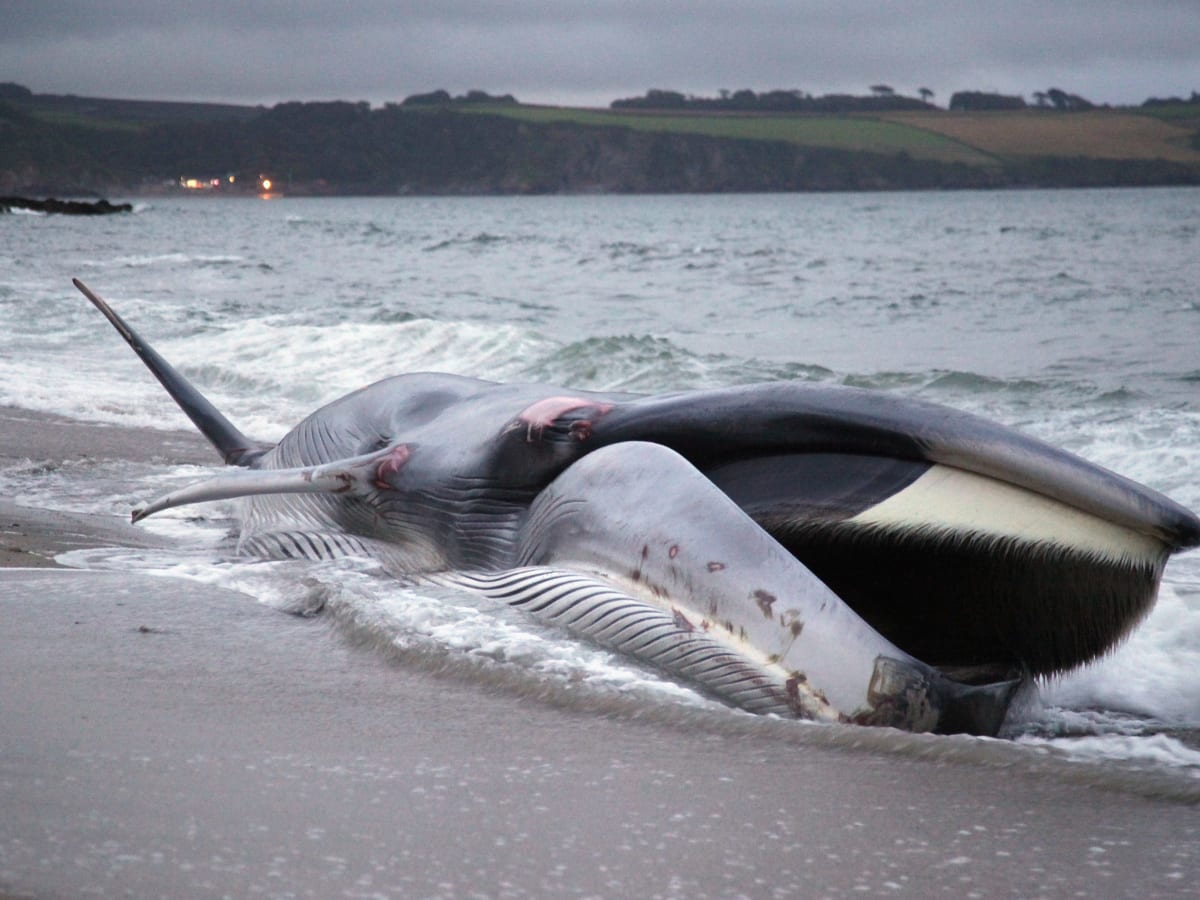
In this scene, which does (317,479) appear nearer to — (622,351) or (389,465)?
(389,465)

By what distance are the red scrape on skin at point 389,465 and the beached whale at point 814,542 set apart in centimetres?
26

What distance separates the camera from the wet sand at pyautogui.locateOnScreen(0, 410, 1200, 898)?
2309mm

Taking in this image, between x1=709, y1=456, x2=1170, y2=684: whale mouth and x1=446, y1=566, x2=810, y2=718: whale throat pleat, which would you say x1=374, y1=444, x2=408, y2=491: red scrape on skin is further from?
x1=709, y1=456, x2=1170, y2=684: whale mouth

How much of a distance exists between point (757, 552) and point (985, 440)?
0.55 metres

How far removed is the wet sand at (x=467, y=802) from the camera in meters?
2.31

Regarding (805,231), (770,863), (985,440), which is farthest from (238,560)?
(805,231)

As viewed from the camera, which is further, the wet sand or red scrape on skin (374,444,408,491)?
red scrape on skin (374,444,408,491)

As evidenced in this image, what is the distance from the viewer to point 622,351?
1398cm

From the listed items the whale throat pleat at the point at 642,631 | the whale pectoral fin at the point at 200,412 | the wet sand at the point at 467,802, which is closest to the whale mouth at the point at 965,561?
the whale throat pleat at the point at 642,631

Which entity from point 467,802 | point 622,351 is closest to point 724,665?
point 467,802

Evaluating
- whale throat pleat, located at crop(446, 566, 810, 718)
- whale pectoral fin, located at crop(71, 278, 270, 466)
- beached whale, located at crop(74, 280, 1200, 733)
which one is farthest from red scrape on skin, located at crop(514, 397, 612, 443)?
whale pectoral fin, located at crop(71, 278, 270, 466)

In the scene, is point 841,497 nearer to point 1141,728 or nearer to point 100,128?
point 1141,728

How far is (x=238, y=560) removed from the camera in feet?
16.5

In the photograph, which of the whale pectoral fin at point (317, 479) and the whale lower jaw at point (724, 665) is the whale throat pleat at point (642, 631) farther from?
the whale pectoral fin at point (317, 479)
